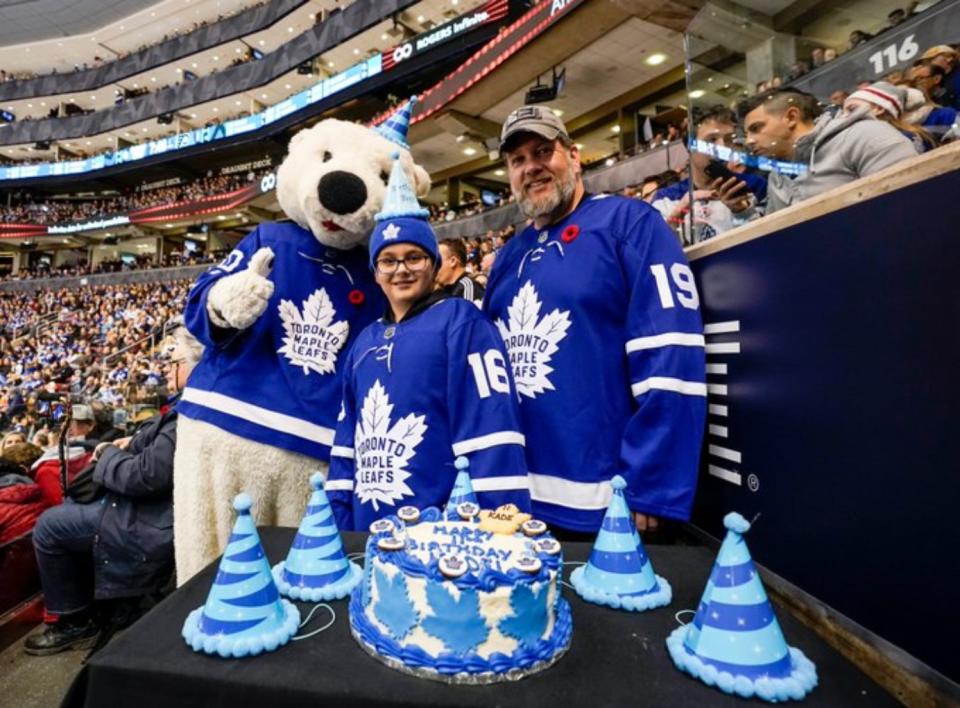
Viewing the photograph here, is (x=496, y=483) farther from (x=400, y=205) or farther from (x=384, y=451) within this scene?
(x=400, y=205)

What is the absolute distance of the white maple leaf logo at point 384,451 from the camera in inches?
61.5

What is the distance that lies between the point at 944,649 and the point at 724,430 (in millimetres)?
690

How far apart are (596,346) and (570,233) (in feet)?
1.24

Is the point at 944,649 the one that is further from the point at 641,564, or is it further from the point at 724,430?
the point at 724,430

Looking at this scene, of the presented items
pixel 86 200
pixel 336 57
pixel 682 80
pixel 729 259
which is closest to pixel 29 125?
pixel 86 200

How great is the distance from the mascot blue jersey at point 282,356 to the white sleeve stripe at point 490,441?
2.19 feet

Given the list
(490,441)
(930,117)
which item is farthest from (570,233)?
(930,117)

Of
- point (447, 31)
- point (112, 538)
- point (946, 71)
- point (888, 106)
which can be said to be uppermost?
point (447, 31)

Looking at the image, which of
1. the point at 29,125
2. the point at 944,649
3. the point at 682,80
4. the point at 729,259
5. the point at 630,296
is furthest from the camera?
the point at 29,125

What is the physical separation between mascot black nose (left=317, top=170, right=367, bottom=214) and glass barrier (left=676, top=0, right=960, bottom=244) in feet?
4.14

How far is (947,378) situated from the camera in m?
0.86

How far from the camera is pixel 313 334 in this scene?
200 centimetres

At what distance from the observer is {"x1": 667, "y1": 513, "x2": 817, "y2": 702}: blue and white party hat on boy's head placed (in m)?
0.78

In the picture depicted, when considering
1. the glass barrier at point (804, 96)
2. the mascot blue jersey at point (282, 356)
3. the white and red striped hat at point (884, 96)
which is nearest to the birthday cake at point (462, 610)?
the mascot blue jersey at point (282, 356)
